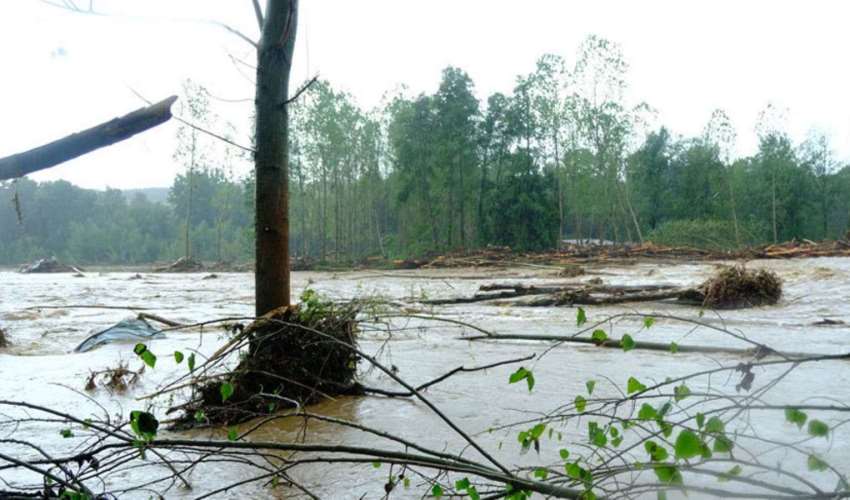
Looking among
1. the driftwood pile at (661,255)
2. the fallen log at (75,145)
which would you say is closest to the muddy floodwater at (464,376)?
the fallen log at (75,145)

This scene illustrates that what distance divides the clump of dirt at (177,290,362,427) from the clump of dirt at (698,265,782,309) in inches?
222

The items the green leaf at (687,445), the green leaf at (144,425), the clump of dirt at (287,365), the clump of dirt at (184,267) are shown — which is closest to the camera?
the green leaf at (687,445)

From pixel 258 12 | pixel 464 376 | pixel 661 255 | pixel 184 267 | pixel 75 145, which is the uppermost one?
pixel 258 12

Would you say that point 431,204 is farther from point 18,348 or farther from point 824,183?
point 18,348

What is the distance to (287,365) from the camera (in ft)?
11.7

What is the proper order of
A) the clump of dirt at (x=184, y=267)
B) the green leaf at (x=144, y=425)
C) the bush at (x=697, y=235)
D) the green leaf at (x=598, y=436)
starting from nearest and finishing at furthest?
the green leaf at (x=598, y=436)
the green leaf at (x=144, y=425)
the bush at (x=697, y=235)
the clump of dirt at (x=184, y=267)

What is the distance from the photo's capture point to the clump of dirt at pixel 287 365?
11.0 ft

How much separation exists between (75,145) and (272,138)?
194 cm

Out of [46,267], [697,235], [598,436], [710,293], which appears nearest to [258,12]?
[598,436]

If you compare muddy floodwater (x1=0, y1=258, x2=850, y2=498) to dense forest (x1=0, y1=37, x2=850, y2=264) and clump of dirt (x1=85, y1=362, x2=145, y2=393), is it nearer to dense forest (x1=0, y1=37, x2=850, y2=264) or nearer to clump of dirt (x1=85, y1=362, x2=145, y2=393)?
clump of dirt (x1=85, y1=362, x2=145, y2=393)

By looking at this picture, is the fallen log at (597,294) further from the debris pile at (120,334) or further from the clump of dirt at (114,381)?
the clump of dirt at (114,381)

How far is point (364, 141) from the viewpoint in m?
46.3

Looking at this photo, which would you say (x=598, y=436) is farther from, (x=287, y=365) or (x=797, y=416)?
(x=287, y=365)

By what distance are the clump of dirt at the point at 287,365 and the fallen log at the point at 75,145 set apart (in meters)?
1.70
